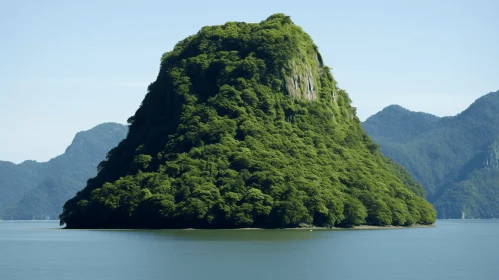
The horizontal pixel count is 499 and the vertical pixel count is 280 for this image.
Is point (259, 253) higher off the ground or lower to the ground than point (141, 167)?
lower

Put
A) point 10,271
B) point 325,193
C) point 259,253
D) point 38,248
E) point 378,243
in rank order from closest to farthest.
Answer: point 10,271 → point 259,253 → point 38,248 → point 378,243 → point 325,193

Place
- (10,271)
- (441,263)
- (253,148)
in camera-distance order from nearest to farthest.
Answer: (10,271)
(441,263)
(253,148)

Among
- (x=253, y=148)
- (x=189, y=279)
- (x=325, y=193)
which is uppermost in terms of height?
(x=253, y=148)

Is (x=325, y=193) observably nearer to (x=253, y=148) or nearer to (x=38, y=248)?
(x=253, y=148)

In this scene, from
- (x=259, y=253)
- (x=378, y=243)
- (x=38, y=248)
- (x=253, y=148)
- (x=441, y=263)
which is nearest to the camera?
(x=441, y=263)

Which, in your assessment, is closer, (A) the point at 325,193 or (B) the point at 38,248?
(B) the point at 38,248

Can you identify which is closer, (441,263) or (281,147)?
(441,263)

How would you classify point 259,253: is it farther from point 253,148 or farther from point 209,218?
point 253,148

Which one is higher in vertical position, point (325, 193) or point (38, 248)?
point (325, 193)

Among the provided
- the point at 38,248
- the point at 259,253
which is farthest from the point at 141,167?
the point at 259,253

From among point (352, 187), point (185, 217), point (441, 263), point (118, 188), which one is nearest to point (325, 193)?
point (352, 187)
